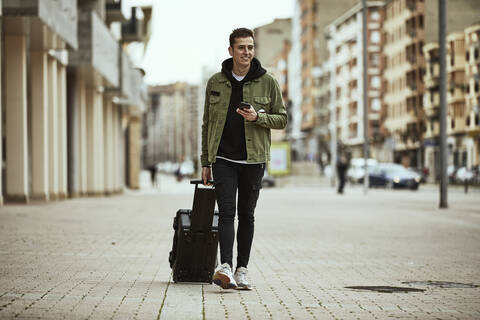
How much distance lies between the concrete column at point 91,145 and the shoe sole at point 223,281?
34540 millimetres

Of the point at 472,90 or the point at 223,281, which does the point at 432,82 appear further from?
the point at 223,281

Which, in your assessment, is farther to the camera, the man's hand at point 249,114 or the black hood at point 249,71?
the black hood at point 249,71

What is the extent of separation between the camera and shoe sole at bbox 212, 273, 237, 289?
26.1 ft

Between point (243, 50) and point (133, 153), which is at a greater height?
point (243, 50)

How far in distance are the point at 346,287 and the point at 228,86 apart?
1989mm

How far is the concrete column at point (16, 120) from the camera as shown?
A: 28.4 metres

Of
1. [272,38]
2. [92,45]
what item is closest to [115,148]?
[92,45]

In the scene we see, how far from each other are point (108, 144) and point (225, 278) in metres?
41.0

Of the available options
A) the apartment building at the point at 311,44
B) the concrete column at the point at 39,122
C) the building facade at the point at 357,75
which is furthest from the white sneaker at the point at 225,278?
the apartment building at the point at 311,44

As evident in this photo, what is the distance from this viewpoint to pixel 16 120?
28.4m

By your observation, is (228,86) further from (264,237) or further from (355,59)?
(355,59)

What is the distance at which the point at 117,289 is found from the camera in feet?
26.8

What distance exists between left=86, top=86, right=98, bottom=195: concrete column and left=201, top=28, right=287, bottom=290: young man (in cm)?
3427

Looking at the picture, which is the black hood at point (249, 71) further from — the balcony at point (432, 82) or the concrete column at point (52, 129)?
the balcony at point (432, 82)
